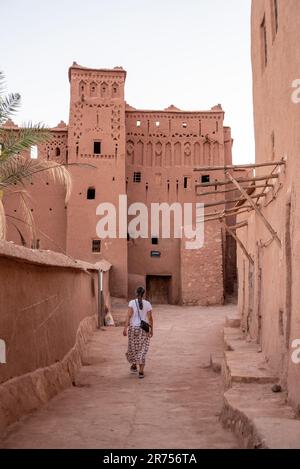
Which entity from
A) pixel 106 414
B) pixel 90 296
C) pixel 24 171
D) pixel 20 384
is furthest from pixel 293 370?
pixel 90 296

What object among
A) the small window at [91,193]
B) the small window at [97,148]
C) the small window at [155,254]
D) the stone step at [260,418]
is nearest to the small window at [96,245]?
the small window at [91,193]

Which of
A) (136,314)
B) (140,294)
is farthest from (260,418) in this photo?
(136,314)

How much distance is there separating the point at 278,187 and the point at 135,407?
11.8 ft

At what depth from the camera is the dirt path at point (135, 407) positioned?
484cm

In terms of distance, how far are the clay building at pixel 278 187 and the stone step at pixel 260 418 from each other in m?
0.24

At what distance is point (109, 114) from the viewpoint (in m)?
26.4

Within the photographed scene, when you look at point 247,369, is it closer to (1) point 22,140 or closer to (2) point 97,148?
(1) point 22,140

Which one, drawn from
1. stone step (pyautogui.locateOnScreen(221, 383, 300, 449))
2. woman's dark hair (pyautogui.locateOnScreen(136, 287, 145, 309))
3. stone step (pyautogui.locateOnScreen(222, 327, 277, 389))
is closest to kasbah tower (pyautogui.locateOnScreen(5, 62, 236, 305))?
stone step (pyautogui.locateOnScreen(222, 327, 277, 389))

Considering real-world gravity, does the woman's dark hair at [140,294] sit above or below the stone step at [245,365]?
above

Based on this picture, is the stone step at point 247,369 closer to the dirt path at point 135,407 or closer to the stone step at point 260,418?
the stone step at point 260,418

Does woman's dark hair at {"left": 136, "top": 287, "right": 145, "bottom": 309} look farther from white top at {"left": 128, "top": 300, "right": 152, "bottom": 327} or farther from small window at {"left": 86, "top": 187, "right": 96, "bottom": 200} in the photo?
small window at {"left": 86, "top": 187, "right": 96, "bottom": 200}

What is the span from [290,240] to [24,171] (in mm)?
4967

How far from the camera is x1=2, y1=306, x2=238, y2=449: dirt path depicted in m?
4.84
